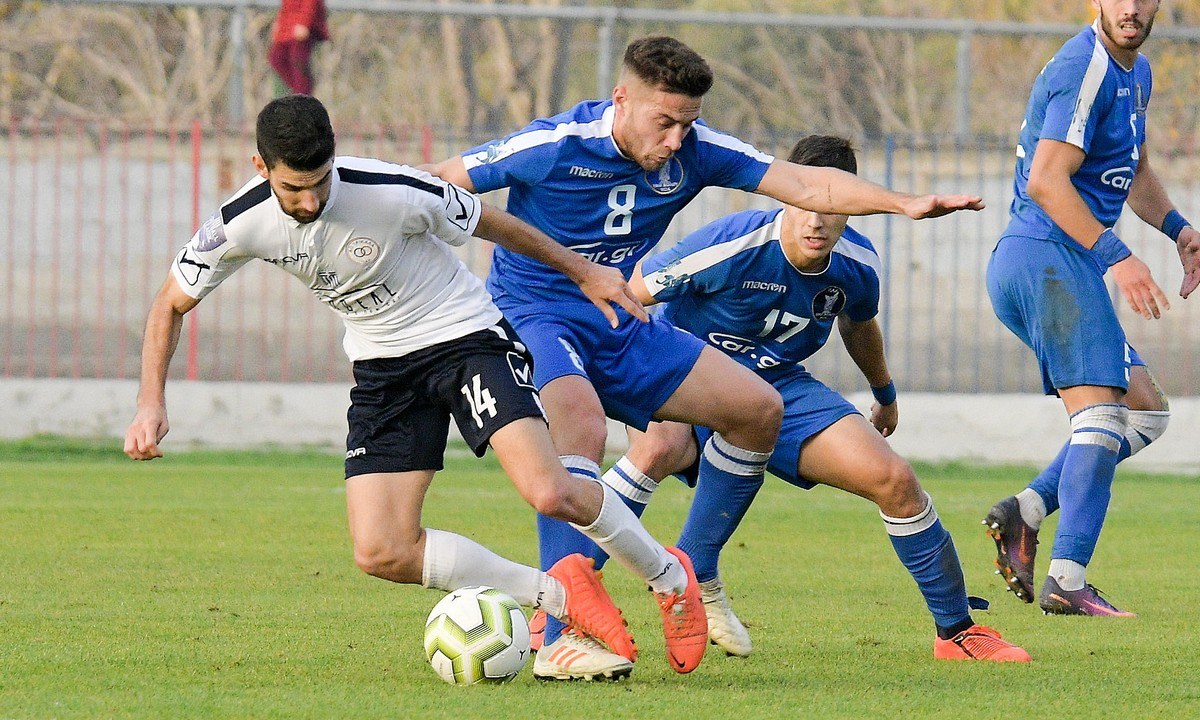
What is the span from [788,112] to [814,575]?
11.2 metres

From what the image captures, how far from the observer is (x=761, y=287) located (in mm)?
5758

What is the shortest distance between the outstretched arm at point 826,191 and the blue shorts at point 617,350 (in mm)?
572

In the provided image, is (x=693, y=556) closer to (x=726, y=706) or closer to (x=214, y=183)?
(x=726, y=706)

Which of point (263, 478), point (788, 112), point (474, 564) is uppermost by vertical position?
point (788, 112)

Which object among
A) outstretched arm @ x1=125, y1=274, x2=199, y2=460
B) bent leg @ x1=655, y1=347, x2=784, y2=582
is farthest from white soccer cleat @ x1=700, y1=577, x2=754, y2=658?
outstretched arm @ x1=125, y1=274, x2=199, y2=460

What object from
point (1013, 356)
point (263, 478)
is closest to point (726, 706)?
point (263, 478)

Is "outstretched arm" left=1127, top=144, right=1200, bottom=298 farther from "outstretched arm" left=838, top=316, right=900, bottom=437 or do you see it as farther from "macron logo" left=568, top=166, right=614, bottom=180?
"macron logo" left=568, top=166, right=614, bottom=180

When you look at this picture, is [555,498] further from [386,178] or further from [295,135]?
[295,135]

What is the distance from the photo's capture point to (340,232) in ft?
15.8

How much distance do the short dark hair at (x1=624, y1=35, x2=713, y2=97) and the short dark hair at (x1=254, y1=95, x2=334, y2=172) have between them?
1136 millimetres

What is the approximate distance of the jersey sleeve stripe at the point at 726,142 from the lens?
546cm

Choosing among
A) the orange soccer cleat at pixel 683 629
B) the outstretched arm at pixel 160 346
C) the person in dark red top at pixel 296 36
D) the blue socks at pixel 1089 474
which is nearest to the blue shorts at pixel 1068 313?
the blue socks at pixel 1089 474

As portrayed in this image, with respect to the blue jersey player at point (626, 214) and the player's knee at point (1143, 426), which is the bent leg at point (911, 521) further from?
the player's knee at point (1143, 426)

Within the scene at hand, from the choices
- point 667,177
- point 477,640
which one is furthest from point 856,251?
point 477,640
